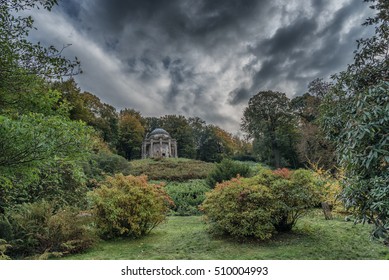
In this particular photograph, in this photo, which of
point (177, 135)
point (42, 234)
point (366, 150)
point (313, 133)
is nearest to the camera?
point (366, 150)

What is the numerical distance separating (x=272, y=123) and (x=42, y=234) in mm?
21317

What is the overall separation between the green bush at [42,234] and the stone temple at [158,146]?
1016 inches

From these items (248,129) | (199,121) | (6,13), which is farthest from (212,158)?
(6,13)

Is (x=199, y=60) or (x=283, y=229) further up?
(x=199, y=60)

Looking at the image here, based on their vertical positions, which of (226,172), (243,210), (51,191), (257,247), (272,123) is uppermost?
(272,123)

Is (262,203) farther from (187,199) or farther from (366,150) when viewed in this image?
(187,199)

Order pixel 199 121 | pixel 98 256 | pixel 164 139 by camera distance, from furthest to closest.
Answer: pixel 199 121, pixel 164 139, pixel 98 256

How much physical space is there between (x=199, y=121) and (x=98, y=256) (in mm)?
31842

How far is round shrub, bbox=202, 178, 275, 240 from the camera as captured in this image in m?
5.16

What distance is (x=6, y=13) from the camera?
4750 mm

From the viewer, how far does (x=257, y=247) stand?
4895mm

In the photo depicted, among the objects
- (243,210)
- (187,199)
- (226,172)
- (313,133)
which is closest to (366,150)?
(243,210)
